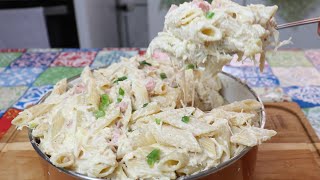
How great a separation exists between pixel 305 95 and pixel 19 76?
1322 millimetres

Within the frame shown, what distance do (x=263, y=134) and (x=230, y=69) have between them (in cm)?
91

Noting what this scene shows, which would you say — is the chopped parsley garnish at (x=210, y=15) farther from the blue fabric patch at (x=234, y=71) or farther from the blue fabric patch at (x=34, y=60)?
the blue fabric patch at (x=34, y=60)

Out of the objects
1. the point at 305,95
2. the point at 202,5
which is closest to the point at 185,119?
the point at 202,5

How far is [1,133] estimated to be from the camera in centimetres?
137

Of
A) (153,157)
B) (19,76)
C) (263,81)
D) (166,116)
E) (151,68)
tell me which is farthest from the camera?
(19,76)

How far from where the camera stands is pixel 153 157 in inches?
32.3

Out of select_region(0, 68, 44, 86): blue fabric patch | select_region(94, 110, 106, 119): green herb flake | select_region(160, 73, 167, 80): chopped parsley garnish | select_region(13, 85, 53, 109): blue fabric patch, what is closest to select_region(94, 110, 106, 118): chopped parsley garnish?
select_region(94, 110, 106, 119): green herb flake

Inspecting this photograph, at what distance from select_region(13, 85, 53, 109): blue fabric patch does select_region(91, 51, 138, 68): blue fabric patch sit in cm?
31

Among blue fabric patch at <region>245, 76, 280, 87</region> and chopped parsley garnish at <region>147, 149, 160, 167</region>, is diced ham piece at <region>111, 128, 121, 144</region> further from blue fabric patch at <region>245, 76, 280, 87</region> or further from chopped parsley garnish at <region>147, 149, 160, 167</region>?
blue fabric patch at <region>245, 76, 280, 87</region>

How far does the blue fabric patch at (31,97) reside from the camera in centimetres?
155

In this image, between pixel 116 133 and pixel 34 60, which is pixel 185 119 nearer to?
pixel 116 133

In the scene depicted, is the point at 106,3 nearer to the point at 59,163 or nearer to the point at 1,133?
the point at 1,133

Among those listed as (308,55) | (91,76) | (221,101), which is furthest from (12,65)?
(308,55)

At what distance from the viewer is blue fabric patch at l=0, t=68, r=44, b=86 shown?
1.74m
